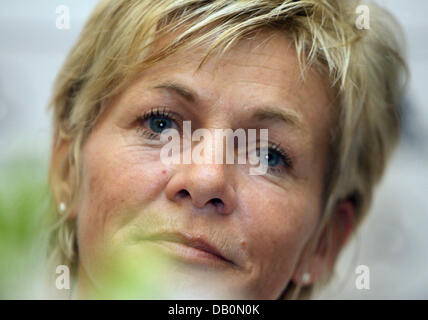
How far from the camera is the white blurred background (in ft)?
3.05

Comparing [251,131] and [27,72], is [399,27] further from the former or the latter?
[27,72]

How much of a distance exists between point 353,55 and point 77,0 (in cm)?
47

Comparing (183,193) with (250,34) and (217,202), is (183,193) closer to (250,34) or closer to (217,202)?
(217,202)

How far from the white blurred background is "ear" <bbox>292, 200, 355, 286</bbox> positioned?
0.09 metres

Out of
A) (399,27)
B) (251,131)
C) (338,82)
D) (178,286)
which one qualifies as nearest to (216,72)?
(251,131)

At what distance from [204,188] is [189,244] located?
0.26ft

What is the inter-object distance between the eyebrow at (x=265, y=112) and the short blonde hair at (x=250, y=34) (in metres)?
0.05

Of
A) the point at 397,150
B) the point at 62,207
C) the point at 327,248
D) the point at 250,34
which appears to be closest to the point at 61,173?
the point at 62,207

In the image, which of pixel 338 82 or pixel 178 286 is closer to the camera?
pixel 178 286

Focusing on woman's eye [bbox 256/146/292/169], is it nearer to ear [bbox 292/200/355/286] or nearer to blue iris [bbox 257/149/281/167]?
blue iris [bbox 257/149/281/167]

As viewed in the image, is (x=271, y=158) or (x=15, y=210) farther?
(x=271, y=158)

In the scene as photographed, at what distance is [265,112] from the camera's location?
738mm

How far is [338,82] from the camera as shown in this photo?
80 cm

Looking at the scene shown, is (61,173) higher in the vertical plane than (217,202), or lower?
higher
